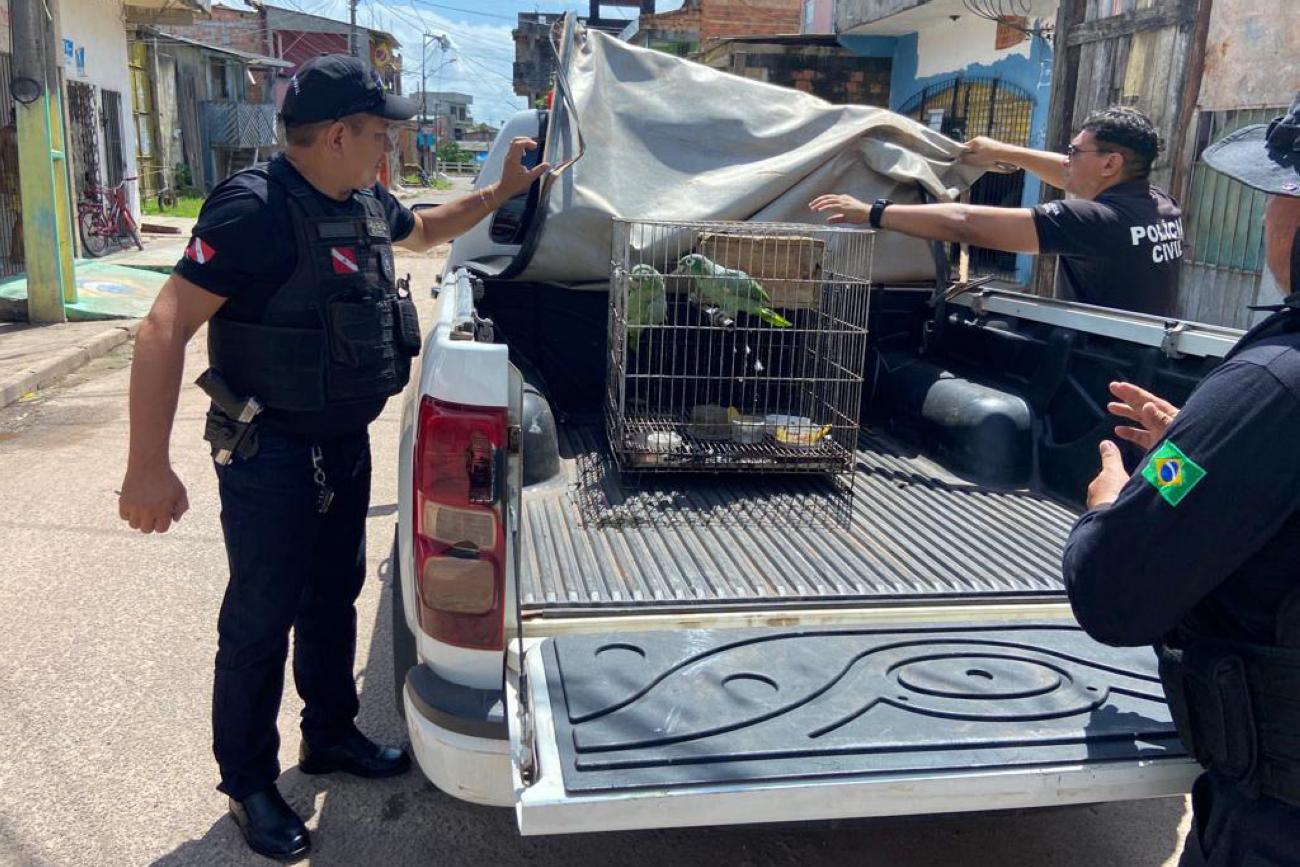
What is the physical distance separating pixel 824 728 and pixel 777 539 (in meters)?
1.08

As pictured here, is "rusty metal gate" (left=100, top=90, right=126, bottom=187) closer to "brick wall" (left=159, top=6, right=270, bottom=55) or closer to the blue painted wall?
the blue painted wall

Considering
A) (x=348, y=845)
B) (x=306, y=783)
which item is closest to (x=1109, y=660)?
(x=348, y=845)

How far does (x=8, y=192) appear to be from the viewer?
12945 millimetres

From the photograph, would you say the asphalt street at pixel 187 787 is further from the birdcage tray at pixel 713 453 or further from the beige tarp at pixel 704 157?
the beige tarp at pixel 704 157

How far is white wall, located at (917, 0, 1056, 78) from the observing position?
11117 mm

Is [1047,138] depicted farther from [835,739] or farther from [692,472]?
[835,739]

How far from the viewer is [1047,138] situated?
392 inches

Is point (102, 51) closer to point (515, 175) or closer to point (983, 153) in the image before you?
point (515, 175)

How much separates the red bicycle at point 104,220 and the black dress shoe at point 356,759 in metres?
14.2

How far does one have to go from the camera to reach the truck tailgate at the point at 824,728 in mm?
1954

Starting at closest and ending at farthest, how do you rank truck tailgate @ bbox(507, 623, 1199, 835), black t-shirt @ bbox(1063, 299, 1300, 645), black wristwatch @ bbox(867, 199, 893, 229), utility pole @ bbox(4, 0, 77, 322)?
1. black t-shirt @ bbox(1063, 299, 1300, 645)
2. truck tailgate @ bbox(507, 623, 1199, 835)
3. black wristwatch @ bbox(867, 199, 893, 229)
4. utility pole @ bbox(4, 0, 77, 322)

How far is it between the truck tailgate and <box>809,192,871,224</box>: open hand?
2030 millimetres

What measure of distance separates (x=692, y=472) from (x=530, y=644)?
137 cm

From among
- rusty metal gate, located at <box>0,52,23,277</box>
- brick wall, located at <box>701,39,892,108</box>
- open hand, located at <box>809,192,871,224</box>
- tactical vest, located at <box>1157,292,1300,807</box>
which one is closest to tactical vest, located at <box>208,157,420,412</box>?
open hand, located at <box>809,192,871,224</box>
